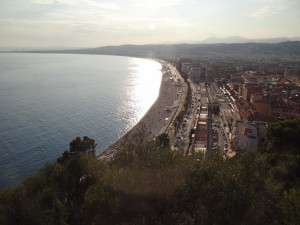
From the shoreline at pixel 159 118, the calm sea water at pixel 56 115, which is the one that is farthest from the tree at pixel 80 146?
the calm sea water at pixel 56 115

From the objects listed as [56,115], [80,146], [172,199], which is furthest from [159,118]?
[172,199]

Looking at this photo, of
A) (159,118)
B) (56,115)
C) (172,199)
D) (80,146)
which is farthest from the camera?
(56,115)

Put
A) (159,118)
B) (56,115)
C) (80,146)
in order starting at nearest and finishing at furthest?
(80,146), (159,118), (56,115)

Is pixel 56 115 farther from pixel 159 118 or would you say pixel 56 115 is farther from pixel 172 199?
pixel 172 199

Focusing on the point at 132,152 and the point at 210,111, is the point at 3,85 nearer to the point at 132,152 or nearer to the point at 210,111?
the point at 210,111

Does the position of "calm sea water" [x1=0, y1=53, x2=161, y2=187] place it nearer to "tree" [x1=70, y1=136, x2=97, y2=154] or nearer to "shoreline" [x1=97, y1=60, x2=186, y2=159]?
"shoreline" [x1=97, y1=60, x2=186, y2=159]

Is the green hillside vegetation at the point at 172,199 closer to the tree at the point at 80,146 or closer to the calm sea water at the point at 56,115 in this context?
the tree at the point at 80,146

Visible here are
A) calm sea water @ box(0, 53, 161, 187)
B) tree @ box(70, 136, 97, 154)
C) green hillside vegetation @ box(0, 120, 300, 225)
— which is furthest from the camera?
calm sea water @ box(0, 53, 161, 187)

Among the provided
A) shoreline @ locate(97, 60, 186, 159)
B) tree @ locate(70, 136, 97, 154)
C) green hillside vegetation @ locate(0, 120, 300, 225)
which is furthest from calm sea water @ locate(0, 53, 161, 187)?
green hillside vegetation @ locate(0, 120, 300, 225)
